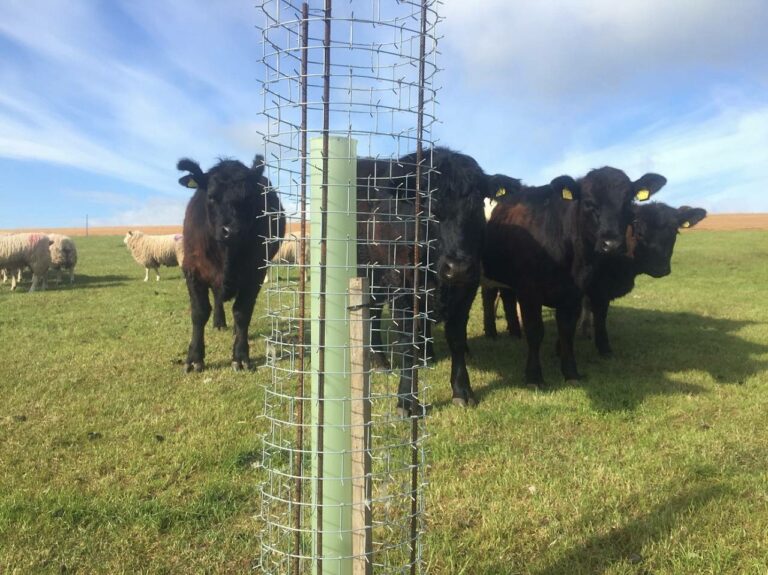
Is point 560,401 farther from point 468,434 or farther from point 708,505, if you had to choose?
point 708,505

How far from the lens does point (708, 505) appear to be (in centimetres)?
374

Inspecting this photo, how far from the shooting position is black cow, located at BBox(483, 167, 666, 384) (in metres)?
6.75

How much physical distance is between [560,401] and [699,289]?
40.6ft

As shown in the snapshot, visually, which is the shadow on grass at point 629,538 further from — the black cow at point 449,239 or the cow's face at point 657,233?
the cow's face at point 657,233

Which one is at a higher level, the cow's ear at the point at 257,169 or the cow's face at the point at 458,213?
the cow's ear at the point at 257,169

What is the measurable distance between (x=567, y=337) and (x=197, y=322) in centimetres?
451

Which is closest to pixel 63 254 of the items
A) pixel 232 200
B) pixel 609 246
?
pixel 232 200

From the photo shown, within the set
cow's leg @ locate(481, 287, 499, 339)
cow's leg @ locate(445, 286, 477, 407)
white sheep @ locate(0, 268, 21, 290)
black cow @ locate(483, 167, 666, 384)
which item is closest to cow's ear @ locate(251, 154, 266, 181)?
cow's leg @ locate(445, 286, 477, 407)

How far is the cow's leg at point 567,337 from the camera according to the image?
6.98 meters

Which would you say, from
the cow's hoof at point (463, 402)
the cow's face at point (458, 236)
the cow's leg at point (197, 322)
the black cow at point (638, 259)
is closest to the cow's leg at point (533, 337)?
the cow's hoof at point (463, 402)

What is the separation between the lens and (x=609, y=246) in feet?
21.3

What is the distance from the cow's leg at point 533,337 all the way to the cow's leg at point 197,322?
3914mm

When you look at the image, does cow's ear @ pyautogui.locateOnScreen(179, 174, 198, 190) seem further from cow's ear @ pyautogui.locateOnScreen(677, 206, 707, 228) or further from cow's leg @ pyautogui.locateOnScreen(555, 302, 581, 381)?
cow's ear @ pyautogui.locateOnScreen(677, 206, 707, 228)

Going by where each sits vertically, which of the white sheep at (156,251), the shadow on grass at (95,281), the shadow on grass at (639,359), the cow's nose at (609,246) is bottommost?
the shadow on grass at (639,359)
